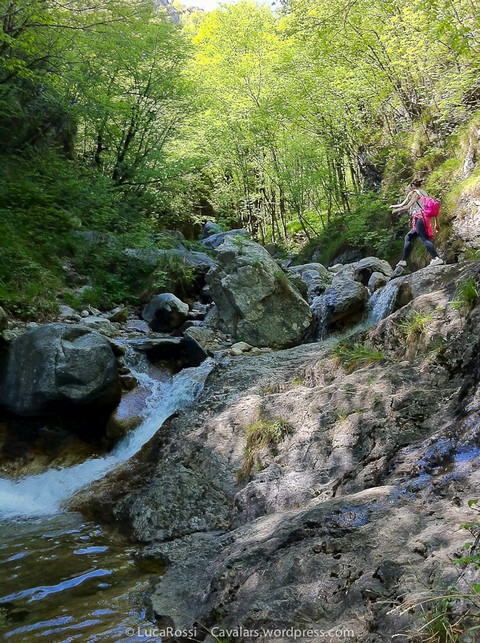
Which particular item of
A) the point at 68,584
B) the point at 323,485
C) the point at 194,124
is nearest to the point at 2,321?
the point at 68,584

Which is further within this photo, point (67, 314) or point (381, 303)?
point (67, 314)

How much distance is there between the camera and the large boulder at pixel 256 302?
11234 mm

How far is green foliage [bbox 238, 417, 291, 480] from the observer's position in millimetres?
5918

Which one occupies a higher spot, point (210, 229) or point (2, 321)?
point (210, 229)

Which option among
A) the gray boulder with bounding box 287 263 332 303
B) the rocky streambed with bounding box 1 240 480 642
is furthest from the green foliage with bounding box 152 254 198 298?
the rocky streambed with bounding box 1 240 480 642

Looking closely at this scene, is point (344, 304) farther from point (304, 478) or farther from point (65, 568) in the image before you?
point (65, 568)

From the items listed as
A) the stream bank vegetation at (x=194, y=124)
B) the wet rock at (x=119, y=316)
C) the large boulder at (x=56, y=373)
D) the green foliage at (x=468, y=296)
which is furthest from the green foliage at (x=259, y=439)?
the wet rock at (x=119, y=316)

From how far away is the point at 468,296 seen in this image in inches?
223

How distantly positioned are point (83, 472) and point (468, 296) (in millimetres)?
5766

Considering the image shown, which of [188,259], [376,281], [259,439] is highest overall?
[188,259]

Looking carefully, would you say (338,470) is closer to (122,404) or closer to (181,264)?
(122,404)

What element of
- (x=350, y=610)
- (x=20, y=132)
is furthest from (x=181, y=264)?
(x=350, y=610)

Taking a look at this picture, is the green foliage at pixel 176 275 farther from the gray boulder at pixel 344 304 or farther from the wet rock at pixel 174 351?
the gray boulder at pixel 344 304

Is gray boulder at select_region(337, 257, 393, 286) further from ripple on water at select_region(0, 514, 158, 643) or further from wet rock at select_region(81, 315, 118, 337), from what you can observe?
ripple on water at select_region(0, 514, 158, 643)
